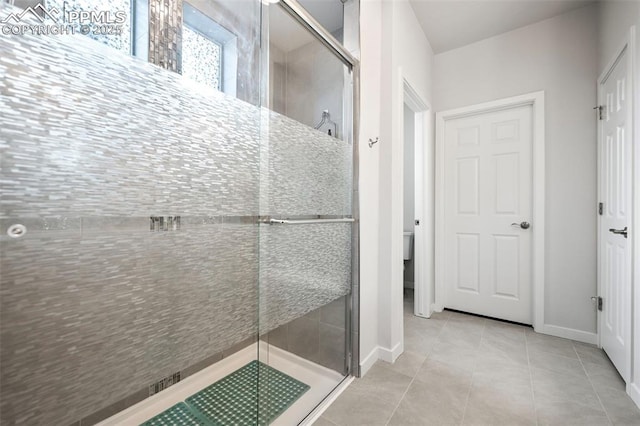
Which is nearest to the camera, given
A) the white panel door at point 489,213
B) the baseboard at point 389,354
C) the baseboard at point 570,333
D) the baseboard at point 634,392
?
the baseboard at point 634,392

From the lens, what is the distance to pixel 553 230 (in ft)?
7.80

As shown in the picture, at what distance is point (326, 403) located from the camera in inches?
57.7

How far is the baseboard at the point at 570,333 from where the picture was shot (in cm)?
219

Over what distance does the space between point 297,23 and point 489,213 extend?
95.2 inches

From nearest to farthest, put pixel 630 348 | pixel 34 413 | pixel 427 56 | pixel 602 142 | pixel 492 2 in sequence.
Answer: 1. pixel 34 413
2. pixel 630 348
3. pixel 602 142
4. pixel 492 2
5. pixel 427 56

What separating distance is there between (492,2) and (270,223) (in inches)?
103

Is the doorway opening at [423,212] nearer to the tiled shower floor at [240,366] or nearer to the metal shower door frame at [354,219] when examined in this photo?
the metal shower door frame at [354,219]

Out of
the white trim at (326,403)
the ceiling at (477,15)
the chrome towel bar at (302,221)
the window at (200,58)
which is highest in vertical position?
the ceiling at (477,15)

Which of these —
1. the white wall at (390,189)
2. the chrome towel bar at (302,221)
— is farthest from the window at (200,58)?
the white wall at (390,189)

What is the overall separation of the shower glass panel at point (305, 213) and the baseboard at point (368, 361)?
0.39 ft

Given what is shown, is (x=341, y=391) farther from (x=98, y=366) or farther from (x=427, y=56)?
(x=427, y=56)

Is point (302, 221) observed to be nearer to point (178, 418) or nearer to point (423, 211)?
point (178, 418)

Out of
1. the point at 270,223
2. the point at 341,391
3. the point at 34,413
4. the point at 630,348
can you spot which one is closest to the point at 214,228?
the point at 270,223

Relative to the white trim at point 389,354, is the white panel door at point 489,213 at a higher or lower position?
higher
